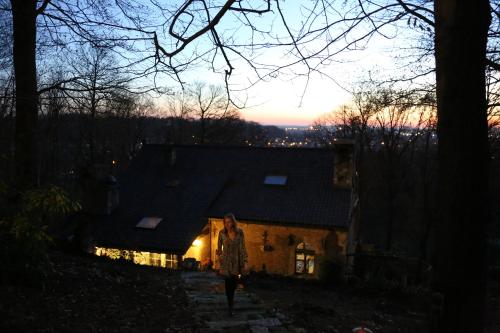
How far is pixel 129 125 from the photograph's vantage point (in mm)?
40406

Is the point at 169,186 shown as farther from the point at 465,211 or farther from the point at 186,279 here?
the point at 465,211

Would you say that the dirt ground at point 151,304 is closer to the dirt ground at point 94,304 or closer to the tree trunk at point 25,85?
the dirt ground at point 94,304

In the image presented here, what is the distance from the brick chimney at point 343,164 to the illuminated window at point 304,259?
342 centimetres

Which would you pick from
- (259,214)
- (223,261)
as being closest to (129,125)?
(259,214)

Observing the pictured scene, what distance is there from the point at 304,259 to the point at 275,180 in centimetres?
460

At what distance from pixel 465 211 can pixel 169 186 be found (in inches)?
760

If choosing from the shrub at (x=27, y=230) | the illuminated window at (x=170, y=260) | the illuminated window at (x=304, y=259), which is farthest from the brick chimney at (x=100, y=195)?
the shrub at (x=27, y=230)

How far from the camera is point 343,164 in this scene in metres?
18.7

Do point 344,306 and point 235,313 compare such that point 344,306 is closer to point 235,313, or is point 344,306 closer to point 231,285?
point 235,313

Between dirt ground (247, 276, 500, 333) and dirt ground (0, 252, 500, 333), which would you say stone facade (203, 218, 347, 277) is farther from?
dirt ground (0, 252, 500, 333)

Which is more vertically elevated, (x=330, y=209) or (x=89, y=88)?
(x=89, y=88)

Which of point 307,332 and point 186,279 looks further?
point 186,279

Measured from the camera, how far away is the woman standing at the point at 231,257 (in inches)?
246

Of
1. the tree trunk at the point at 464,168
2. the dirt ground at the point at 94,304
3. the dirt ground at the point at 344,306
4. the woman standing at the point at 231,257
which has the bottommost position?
the dirt ground at the point at 344,306
